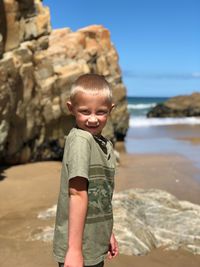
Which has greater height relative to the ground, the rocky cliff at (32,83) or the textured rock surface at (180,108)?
the rocky cliff at (32,83)

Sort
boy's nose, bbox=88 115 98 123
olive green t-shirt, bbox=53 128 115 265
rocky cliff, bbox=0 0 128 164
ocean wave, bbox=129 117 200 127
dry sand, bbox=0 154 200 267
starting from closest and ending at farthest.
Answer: olive green t-shirt, bbox=53 128 115 265, boy's nose, bbox=88 115 98 123, dry sand, bbox=0 154 200 267, rocky cliff, bbox=0 0 128 164, ocean wave, bbox=129 117 200 127

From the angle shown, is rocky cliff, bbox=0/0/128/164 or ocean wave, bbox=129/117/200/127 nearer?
rocky cliff, bbox=0/0/128/164

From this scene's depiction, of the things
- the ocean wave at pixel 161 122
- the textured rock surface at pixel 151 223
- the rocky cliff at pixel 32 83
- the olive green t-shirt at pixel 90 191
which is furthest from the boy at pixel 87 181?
the ocean wave at pixel 161 122

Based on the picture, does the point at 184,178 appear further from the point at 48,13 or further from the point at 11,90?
the point at 48,13

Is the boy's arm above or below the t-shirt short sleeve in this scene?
below

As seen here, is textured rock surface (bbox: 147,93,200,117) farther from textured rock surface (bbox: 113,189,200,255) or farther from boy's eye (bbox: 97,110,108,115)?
boy's eye (bbox: 97,110,108,115)

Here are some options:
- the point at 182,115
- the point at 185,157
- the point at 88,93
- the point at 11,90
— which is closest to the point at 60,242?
the point at 88,93

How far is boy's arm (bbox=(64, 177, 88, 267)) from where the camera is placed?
2504 millimetres

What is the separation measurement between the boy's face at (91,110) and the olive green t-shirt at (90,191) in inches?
2.3

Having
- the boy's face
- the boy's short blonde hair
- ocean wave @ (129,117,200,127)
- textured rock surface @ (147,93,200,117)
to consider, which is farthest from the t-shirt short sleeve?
textured rock surface @ (147,93,200,117)

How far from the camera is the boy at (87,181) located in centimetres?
257

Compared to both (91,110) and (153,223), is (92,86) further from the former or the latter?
(153,223)

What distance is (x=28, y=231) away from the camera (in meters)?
5.73

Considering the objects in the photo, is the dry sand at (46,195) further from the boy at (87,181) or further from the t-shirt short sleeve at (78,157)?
the t-shirt short sleeve at (78,157)
